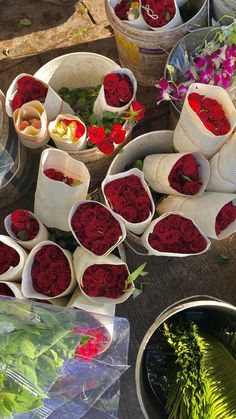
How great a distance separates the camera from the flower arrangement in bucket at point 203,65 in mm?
2014

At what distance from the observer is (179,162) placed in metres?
1.95

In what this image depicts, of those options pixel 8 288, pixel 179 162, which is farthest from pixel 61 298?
pixel 179 162

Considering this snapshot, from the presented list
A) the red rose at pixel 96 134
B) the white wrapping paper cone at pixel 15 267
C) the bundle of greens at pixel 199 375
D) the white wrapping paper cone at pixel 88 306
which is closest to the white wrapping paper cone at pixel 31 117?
the red rose at pixel 96 134

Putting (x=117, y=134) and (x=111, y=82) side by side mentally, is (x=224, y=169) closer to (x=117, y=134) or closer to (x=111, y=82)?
(x=117, y=134)

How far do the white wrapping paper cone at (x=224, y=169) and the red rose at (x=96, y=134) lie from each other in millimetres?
476

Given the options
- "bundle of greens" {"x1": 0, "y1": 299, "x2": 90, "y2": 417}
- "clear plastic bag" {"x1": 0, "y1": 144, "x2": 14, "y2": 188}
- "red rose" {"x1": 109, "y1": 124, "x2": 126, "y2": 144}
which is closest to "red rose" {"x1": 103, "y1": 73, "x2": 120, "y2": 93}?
"red rose" {"x1": 109, "y1": 124, "x2": 126, "y2": 144}

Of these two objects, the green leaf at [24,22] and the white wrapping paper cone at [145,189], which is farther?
the green leaf at [24,22]

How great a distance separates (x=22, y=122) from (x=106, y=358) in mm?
1067

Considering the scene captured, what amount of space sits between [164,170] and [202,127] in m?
0.24

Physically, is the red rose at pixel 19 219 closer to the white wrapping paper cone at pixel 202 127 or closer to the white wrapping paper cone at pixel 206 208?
the white wrapping paper cone at pixel 206 208

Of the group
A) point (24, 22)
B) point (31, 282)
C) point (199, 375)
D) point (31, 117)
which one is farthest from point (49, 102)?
point (199, 375)

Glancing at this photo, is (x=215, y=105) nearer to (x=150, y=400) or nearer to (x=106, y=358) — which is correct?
(x=106, y=358)

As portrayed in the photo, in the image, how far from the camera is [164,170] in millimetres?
1981

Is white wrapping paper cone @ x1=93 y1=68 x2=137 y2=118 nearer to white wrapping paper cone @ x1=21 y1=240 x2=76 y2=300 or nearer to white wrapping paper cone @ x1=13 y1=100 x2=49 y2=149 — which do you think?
white wrapping paper cone @ x1=13 y1=100 x2=49 y2=149
